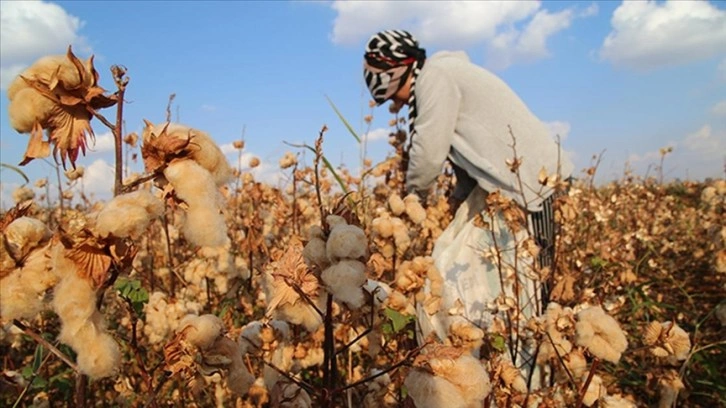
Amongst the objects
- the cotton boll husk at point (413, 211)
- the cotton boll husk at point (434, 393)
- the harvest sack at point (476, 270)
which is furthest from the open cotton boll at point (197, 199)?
the harvest sack at point (476, 270)

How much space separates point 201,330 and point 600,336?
0.99 m

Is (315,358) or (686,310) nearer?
(315,358)

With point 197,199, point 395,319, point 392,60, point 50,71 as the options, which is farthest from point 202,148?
point 392,60

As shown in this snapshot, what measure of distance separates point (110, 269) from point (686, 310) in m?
3.68

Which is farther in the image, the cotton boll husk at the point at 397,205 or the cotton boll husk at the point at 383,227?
the cotton boll husk at the point at 397,205

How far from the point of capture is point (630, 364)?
303 cm

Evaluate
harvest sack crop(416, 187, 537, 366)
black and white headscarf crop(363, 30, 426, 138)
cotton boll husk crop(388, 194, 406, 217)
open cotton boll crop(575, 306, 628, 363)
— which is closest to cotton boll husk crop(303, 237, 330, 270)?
open cotton boll crop(575, 306, 628, 363)

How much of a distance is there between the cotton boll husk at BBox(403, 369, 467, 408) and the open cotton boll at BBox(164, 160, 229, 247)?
1.42 feet

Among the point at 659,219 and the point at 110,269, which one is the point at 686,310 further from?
the point at 110,269

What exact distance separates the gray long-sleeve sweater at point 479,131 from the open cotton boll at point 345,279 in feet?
6.73

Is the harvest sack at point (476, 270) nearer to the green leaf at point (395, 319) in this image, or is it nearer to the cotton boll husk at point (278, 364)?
the cotton boll husk at point (278, 364)

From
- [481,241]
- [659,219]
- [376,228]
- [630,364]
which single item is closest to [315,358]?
[376,228]

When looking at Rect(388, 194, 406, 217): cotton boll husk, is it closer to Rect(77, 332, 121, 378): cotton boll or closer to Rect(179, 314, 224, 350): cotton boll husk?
Rect(179, 314, 224, 350): cotton boll husk

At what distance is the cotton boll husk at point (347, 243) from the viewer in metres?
0.96
